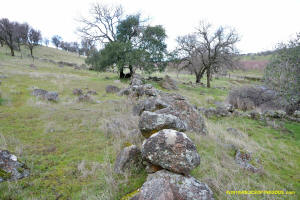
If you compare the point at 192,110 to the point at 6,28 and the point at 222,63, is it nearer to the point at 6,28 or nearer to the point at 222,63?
the point at 222,63

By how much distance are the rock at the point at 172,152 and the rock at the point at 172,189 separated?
0.15m

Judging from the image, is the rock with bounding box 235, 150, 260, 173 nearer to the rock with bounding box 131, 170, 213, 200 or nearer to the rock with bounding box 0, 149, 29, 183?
the rock with bounding box 131, 170, 213, 200

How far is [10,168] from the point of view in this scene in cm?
290

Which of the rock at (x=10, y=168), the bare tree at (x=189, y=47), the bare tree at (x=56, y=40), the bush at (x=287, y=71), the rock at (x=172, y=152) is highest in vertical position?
the bare tree at (x=56, y=40)

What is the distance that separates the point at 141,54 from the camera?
19969 mm

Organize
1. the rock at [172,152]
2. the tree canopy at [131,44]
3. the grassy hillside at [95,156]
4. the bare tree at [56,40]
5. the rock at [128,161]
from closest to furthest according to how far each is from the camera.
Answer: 1. the rock at [172,152]
2. the grassy hillside at [95,156]
3. the rock at [128,161]
4. the tree canopy at [131,44]
5. the bare tree at [56,40]

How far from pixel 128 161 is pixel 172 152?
1.11m

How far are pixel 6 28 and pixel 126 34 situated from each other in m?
34.9

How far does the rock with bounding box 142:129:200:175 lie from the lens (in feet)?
8.35

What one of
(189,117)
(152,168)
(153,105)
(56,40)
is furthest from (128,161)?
(56,40)

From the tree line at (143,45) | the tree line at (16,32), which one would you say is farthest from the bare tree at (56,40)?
the tree line at (143,45)

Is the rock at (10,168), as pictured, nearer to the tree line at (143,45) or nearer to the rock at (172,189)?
the rock at (172,189)

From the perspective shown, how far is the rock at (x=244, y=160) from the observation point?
12.4 ft

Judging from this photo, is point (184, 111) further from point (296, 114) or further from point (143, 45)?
point (143, 45)
